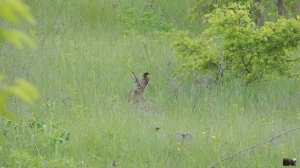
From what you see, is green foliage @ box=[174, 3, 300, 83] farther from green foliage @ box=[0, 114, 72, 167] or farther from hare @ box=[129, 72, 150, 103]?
green foliage @ box=[0, 114, 72, 167]

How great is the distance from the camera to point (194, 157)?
4.85 metres

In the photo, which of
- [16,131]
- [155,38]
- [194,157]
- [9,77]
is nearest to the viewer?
[194,157]

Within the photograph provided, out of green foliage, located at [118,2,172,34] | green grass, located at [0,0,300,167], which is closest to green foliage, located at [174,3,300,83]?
green grass, located at [0,0,300,167]

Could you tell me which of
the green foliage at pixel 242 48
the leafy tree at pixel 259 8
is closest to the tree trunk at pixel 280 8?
the leafy tree at pixel 259 8

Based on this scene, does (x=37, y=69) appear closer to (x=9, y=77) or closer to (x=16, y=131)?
(x=9, y=77)

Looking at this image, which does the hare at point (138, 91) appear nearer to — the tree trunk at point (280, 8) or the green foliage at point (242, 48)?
the green foliage at point (242, 48)

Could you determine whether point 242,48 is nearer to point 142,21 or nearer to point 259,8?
point 259,8

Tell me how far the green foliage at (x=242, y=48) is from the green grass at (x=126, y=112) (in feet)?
0.86

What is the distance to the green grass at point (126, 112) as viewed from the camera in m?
4.88

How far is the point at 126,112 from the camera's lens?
6.18m

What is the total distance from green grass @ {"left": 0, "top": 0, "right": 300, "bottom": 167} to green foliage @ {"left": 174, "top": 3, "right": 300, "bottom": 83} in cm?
26

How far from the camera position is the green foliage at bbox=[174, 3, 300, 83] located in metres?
7.36

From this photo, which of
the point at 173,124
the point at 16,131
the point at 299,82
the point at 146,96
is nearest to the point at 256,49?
the point at 299,82

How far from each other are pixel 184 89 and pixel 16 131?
2.68 m
